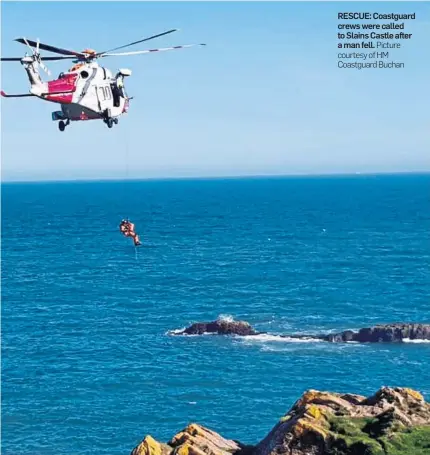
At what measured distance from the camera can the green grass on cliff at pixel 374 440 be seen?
39.3 metres

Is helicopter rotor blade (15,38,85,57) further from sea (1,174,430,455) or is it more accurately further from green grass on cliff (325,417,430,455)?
sea (1,174,430,455)

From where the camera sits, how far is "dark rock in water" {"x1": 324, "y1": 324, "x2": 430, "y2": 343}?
299 feet

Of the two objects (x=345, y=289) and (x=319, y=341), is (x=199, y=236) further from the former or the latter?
(x=319, y=341)

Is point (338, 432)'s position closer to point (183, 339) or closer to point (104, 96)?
point (104, 96)

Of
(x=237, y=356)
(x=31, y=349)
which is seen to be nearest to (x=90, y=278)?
(x=31, y=349)

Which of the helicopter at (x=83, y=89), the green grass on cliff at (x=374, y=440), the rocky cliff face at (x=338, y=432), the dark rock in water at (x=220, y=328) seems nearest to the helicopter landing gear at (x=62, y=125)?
the helicopter at (x=83, y=89)

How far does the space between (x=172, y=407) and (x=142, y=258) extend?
280 feet

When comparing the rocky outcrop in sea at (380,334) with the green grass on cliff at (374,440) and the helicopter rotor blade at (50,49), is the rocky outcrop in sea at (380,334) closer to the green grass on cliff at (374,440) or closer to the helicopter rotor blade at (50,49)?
the green grass on cliff at (374,440)

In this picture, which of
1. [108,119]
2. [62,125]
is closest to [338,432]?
[108,119]

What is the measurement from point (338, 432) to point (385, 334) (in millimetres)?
51963

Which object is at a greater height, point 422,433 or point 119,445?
point 422,433

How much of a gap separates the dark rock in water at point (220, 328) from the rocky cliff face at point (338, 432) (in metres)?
48.2

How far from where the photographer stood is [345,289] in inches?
4761

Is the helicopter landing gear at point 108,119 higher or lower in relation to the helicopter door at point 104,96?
lower
